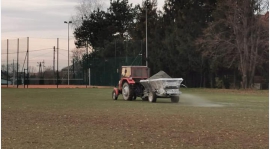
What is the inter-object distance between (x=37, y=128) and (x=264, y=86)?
38.9 m

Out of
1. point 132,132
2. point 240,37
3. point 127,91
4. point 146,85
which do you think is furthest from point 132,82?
point 240,37

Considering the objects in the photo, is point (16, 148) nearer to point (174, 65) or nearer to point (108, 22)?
point (174, 65)

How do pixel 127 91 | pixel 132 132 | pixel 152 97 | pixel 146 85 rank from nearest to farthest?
pixel 132 132 → pixel 152 97 → pixel 146 85 → pixel 127 91

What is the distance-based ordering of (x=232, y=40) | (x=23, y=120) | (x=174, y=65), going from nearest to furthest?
(x=23, y=120), (x=232, y=40), (x=174, y=65)

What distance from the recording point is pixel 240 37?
141ft

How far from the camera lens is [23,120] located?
551 inches

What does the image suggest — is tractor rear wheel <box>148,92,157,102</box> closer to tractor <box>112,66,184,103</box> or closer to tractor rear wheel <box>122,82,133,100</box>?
tractor <box>112,66,184,103</box>

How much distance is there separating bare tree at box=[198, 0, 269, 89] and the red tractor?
1785 centimetres

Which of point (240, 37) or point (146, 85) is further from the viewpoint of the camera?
point (240, 37)

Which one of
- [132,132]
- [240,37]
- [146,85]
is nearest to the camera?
[132,132]

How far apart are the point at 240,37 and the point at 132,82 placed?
19622 mm

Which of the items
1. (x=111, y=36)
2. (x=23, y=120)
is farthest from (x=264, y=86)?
(x=23, y=120)

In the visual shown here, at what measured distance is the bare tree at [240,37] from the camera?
42406 mm

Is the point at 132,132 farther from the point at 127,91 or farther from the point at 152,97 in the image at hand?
the point at 127,91
